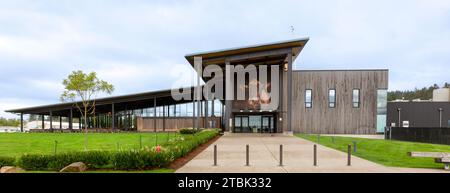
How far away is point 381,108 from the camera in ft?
133

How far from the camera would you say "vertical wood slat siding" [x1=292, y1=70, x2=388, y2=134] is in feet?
132

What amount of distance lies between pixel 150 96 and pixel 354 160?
114ft

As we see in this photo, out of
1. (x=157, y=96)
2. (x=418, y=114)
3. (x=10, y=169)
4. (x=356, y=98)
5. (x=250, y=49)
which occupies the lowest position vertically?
(x=418, y=114)

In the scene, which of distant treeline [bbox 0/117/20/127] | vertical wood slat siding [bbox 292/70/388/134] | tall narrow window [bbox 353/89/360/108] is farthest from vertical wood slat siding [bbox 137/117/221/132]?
distant treeline [bbox 0/117/20/127]

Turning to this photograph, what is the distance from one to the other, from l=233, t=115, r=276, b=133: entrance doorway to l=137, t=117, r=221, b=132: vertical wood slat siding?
6397 mm

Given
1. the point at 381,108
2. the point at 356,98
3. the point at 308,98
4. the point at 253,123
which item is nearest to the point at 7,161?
the point at 253,123

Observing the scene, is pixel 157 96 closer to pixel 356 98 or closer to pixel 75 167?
pixel 356 98

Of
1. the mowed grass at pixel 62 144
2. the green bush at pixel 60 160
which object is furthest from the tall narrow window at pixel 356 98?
the green bush at pixel 60 160

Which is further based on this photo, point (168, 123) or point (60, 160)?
point (168, 123)

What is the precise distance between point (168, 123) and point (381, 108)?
94.3ft

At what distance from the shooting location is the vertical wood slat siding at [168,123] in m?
48.4

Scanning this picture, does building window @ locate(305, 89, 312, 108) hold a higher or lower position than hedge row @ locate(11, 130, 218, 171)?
higher

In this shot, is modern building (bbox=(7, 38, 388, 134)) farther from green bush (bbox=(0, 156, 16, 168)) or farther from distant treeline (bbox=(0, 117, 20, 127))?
distant treeline (bbox=(0, 117, 20, 127))

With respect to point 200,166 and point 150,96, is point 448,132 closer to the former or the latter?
point 200,166
